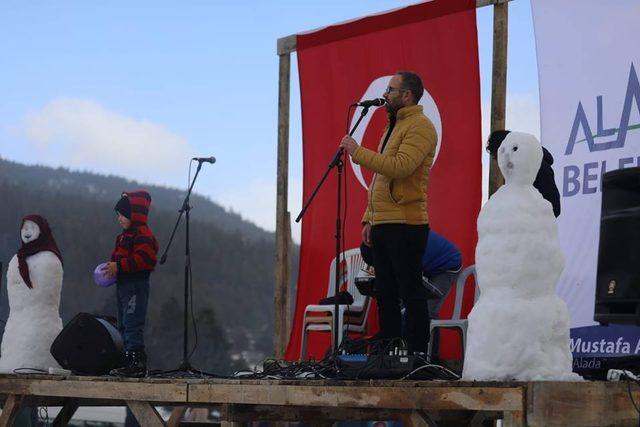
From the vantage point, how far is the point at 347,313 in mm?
6941

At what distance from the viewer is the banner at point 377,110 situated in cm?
717

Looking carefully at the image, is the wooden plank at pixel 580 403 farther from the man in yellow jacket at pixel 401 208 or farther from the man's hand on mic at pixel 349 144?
the man's hand on mic at pixel 349 144

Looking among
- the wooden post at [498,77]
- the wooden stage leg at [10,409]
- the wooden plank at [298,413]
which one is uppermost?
the wooden post at [498,77]

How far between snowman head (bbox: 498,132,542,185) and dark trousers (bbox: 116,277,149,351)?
3.23 meters

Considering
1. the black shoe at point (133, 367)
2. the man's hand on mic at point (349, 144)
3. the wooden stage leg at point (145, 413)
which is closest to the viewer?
the man's hand on mic at point (349, 144)

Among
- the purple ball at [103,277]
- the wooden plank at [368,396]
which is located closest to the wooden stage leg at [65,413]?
the purple ball at [103,277]

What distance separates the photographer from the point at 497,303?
14.9 feet

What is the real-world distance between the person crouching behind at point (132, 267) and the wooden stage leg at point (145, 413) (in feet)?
4.60

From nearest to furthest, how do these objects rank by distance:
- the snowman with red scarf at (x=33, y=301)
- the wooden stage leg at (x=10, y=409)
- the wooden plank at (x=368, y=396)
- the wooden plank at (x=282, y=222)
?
1. the wooden plank at (x=368, y=396)
2. the wooden stage leg at (x=10, y=409)
3. the snowman with red scarf at (x=33, y=301)
4. the wooden plank at (x=282, y=222)

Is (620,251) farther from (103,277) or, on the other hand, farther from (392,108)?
(103,277)

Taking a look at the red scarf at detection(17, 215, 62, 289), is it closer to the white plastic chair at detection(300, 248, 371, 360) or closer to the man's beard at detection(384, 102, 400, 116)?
the white plastic chair at detection(300, 248, 371, 360)

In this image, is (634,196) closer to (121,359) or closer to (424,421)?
(424,421)

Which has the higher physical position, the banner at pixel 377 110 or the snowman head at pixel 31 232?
the banner at pixel 377 110

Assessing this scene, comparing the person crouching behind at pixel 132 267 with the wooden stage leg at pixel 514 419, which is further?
the person crouching behind at pixel 132 267
